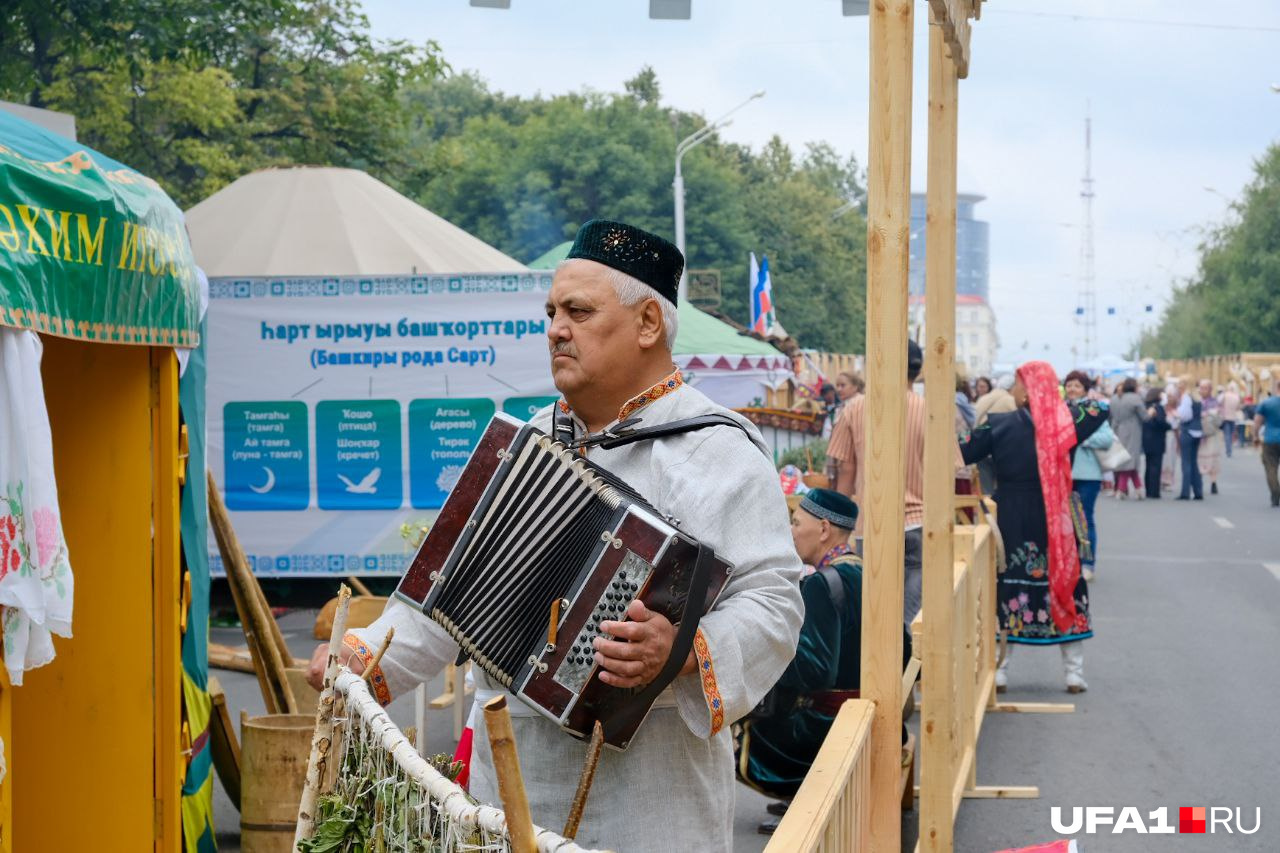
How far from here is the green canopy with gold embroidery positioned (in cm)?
404

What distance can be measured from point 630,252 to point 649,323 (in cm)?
15

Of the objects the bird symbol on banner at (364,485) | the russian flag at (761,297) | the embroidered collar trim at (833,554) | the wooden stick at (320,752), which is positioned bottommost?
the bird symbol on banner at (364,485)

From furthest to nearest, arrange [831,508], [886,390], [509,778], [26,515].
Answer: [831,508] → [26,515] → [886,390] → [509,778]

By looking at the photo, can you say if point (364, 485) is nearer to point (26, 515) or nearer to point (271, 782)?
point (271, 782)

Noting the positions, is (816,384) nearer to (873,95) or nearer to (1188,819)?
(1188,819)

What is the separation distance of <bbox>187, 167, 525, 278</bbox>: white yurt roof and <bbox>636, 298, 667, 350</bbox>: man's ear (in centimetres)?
863

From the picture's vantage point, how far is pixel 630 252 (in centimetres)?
304

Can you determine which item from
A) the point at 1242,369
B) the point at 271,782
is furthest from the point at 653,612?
the point at 1242,369

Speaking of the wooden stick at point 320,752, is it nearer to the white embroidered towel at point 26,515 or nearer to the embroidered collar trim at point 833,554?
the white embroidered towel at point 26,515

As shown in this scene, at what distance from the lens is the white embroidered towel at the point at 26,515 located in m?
3.91

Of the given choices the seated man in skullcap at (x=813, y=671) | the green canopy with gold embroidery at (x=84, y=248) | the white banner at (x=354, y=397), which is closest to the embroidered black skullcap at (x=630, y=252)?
the green canopy with gold embroidery at (x=84, y=248)

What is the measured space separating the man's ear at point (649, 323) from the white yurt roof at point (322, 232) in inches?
340

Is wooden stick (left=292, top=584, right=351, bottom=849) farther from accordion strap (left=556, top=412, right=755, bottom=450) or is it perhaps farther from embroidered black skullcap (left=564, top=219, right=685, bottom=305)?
embroidered black skullcap (left=564, top=219, right=685, bottom=305)

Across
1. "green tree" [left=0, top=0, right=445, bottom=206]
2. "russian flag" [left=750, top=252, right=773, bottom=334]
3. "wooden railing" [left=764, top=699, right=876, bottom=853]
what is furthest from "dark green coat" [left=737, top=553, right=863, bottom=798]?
"russian flag" [left=750, top=252, right=773, bottom=334]
